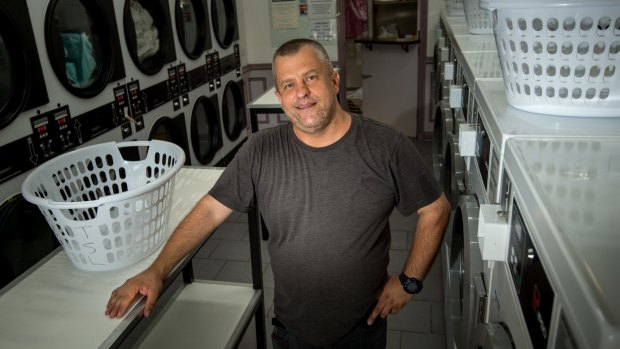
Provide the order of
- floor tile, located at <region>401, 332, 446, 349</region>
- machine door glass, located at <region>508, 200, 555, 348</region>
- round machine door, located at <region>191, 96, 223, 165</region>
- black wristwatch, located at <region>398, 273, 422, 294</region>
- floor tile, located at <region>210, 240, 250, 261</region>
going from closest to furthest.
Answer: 1. machine door glass, located at <region>508, 200, 555, 348</region>
2. black wristwatch, located at <region>398, 273, 422, 294</region>
3. floor tile, located at <region>401, 332, 446, 349</region>
4. floor tile, located at <region>210, 240, 250, 261</region>
5. round machine door, located at <region>191, 96, 223, 165</region>

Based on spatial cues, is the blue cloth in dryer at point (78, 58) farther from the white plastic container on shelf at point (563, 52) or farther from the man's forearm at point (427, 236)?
the white plastic container on shelf at point (563, 52)

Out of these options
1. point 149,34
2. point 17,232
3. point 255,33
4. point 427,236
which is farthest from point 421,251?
point 255,33

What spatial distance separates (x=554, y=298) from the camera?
710 millimetres

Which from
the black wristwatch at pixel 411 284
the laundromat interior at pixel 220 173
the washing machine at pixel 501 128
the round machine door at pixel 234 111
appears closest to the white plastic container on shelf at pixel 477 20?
the laundromat interior at pixel 220 173

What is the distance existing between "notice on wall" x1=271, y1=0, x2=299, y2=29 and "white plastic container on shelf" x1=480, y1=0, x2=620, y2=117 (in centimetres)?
420

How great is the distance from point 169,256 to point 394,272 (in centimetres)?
191

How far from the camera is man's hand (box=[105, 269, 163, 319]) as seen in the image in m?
1.28

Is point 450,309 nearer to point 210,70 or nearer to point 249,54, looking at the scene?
point 210,70

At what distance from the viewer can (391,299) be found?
1.63 m

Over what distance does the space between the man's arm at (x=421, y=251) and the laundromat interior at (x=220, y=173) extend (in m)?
0.10

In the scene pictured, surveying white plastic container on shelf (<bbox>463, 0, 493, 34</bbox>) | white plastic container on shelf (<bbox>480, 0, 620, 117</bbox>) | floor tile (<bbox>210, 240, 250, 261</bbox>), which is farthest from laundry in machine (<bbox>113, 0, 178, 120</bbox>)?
white plastic container on shelf (<bbox>480, 0, 620, 117</bbox>)

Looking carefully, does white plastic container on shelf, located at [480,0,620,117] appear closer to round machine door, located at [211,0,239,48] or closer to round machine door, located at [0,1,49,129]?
round machine door, located at [0,1,49,129]

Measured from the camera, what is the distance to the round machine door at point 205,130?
13.3ft

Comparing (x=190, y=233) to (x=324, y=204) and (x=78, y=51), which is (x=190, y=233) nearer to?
(x=324, y=204)
